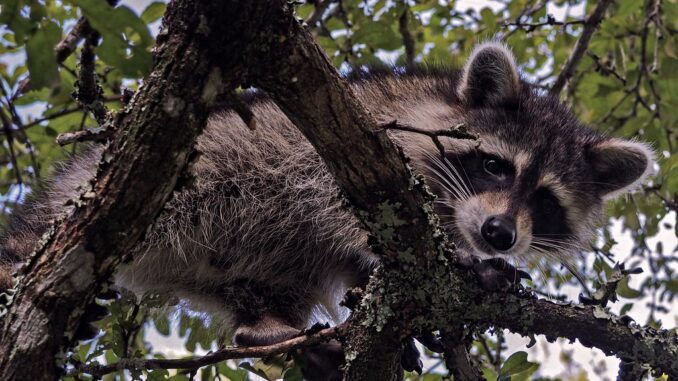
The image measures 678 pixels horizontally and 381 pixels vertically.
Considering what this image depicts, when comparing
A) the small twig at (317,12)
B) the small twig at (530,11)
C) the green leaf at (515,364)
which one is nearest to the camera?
the green leaf at (515,364)

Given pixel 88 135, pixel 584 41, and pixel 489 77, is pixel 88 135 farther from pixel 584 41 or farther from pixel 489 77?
pixel 584 41

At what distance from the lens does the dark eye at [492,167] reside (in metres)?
3.22

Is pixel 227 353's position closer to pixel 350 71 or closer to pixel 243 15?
pixel 243 15

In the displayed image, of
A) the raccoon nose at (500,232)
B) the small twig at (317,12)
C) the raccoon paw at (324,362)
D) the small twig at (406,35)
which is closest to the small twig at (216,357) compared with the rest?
the raccoon paw at (324,362)

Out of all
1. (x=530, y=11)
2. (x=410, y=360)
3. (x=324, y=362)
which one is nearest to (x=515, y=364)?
(x=410, y=360)

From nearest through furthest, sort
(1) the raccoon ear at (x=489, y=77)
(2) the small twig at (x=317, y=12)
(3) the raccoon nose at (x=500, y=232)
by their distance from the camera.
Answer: (3) the raccoon nose at (x=500, y=232), (1) the raccoon ear at (x=489, y=77), (2) the small twig at (x=317, y=12)

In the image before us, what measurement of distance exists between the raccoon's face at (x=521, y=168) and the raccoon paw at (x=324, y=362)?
28.9 inches

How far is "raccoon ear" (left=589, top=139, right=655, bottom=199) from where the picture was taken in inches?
136

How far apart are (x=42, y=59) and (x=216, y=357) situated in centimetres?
120

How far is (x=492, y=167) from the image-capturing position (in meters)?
3.24

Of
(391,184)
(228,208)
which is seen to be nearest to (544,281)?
(228,208)

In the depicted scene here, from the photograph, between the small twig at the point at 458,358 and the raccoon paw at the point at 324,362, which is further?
the raccoon paw at the point at 324,362

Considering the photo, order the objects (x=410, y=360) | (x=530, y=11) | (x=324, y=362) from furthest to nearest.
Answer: (x=530, y=11) < (x=324, y=362) < (x=410, y=360)

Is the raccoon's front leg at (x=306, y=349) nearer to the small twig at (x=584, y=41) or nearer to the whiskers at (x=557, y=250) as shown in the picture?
the whiskers at (x=557, y=250)
